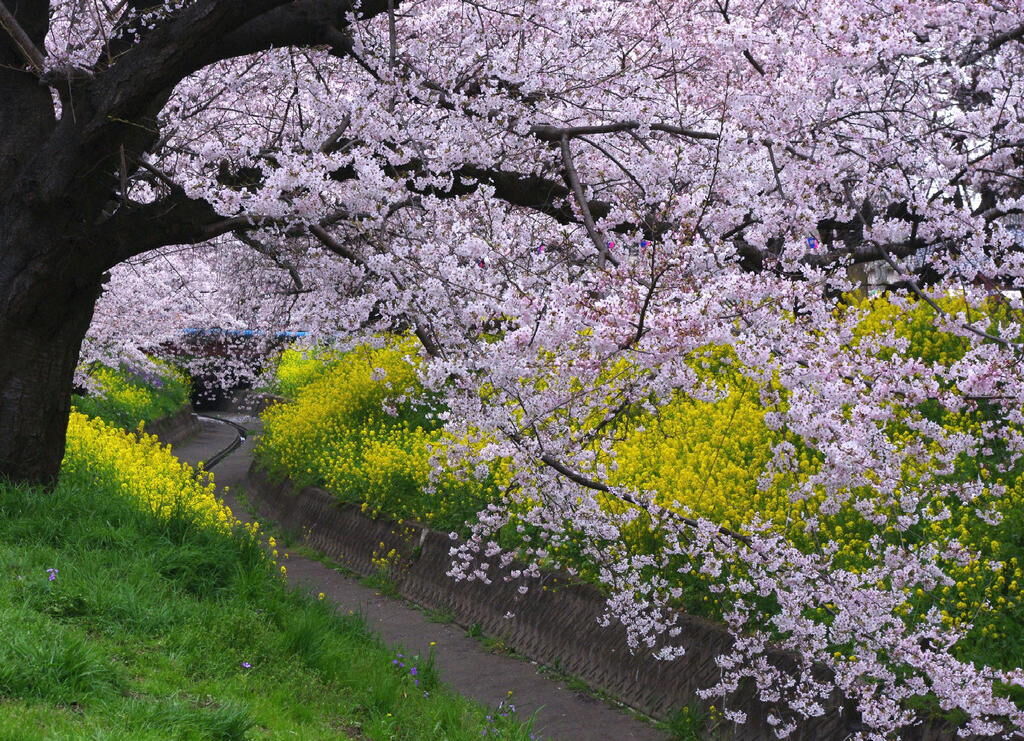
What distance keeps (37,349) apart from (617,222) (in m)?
4.83

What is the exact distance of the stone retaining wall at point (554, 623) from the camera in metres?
7.33

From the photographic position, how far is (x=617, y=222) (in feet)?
22.4

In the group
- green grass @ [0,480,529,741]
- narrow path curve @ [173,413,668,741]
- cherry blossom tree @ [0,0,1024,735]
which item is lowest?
green grass @ [0,480,529,741]

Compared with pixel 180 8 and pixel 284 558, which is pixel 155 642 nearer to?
pixel 180 8

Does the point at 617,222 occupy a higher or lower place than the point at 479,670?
higher

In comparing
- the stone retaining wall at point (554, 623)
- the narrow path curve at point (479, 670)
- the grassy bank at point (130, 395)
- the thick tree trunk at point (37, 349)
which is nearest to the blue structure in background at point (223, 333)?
the grassy bank at point (130, 395)

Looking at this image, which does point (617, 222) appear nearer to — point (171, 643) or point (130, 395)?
point (171, 643)

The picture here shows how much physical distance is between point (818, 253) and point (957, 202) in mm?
1443

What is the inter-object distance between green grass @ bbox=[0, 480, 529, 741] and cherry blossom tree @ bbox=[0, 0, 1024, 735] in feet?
3.93

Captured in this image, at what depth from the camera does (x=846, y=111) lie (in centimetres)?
654

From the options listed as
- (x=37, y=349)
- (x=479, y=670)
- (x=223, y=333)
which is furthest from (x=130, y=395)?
(x=479, y=670)

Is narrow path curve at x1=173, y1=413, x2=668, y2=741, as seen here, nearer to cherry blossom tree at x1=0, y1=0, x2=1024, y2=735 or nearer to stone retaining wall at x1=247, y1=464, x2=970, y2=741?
stone retaining wall at x1=247, y1=464, x2=970, y2=741

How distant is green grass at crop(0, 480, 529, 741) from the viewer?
16.8 ft

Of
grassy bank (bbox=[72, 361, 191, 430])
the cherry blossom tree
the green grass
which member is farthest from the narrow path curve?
grassy bank (bbox=[72, 361, 191, 430])
